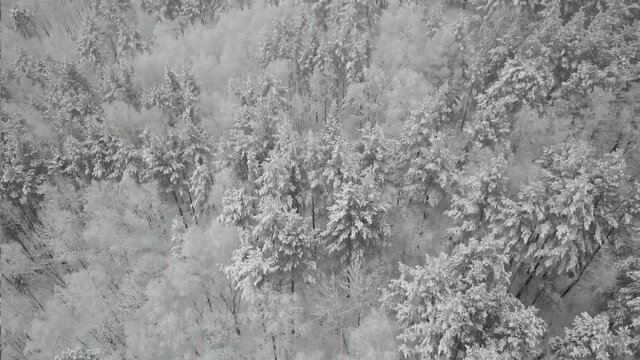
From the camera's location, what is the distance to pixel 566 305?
32.0m

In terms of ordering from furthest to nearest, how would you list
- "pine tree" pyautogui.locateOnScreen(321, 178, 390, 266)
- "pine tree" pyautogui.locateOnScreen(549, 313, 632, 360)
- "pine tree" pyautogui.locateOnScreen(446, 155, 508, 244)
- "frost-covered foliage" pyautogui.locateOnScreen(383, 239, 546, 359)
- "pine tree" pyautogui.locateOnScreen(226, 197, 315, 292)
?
"pine tree" pyautogui.locateOnScreen(321, 178, 390, 266), "pine tree" pyautogui.locateOnScreen(226, 197, 315, 292), "pine tree" pyautogui.locateOnScreen(446, 155, 508, 244), "frost-covered foliage" pyautogui.locateOnScreen(383, 239, 546, 359), "pine tree" pyautogui.locateOnScreen(549, 313, 632, 360)

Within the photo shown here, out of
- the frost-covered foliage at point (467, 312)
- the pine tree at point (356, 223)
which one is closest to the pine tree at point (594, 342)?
the frost-covered foliage at point (467, 312)

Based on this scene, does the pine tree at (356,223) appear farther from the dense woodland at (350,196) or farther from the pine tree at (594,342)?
the pine tree at (594,342)

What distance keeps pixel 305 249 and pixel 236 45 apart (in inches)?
1505

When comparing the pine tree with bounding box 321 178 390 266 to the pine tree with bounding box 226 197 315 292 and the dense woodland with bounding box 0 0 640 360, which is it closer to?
the dense woodland with bounding box 0 0 640 360

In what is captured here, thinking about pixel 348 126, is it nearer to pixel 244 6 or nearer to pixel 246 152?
pixel 246 152

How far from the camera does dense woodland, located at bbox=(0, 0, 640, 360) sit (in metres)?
26.7

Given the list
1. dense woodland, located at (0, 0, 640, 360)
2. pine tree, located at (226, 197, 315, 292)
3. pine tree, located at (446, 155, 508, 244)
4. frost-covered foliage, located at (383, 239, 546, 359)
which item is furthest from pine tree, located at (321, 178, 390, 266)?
frost-covered foliage, located at (383, 239, 546, 359)

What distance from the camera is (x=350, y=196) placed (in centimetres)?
2959

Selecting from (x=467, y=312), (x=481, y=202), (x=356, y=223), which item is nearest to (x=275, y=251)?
(x=356, y=223)

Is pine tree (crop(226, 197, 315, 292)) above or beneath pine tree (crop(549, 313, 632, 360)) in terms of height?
above

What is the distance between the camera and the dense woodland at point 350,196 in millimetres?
26719

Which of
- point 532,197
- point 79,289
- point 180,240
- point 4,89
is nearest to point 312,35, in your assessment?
point 180,240

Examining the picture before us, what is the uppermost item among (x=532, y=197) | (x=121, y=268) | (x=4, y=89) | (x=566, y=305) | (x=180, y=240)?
(x=4, y=89)
